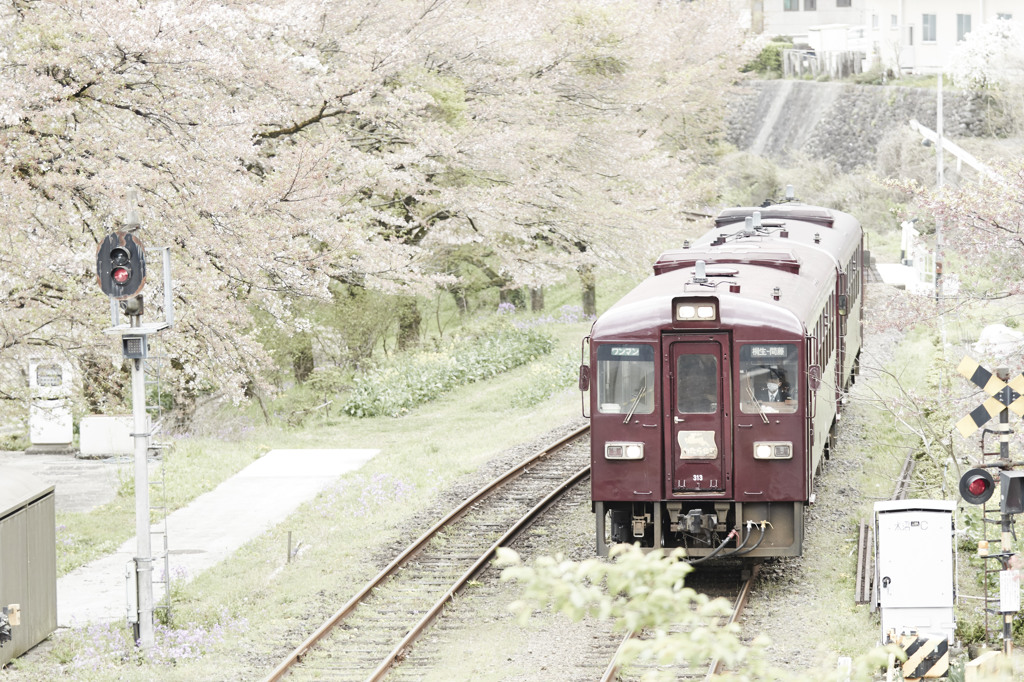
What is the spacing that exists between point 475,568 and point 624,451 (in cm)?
248

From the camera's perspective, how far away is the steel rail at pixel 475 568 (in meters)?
10.9

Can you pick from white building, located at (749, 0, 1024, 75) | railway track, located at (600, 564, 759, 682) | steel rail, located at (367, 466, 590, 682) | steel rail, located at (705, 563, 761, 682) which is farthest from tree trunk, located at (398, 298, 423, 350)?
white building, located at (749, 0, 1024, 75)

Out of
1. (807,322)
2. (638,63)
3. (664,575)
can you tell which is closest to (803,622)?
(807,322)

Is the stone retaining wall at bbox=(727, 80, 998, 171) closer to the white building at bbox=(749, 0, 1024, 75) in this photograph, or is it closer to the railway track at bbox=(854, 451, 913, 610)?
the white building at bbox=(749, 0, 1024, 75)

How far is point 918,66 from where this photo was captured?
5291 centimetres

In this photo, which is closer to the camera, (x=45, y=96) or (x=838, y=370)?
(x=45, y=96)

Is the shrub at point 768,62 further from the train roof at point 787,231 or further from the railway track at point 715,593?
the railway track at point 715,593

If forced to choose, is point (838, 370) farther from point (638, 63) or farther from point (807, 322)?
point (638, 63)

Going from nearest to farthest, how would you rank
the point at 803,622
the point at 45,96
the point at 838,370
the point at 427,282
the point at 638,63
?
the point at 803,622 < the point at 45,96 < the point at 838,370 < the point at 427,282 < the point at 638,63

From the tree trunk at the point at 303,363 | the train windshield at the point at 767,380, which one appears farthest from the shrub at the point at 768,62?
the train windshield at the point at 767,380

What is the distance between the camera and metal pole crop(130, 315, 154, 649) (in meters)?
11.5

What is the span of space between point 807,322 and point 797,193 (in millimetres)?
36960

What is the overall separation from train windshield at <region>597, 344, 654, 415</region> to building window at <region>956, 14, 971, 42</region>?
145 ft

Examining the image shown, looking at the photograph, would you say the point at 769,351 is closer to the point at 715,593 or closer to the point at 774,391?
the point at 774,391
